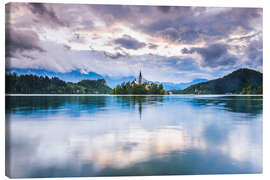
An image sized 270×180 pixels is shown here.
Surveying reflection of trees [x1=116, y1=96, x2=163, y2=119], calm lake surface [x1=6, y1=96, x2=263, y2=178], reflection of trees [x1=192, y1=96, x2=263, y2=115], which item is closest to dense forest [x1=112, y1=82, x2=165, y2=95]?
reflection of trees [x1=116, y1=96, x2=163, y2=119]

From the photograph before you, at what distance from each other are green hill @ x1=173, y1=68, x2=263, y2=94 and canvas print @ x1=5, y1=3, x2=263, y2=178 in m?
0.04

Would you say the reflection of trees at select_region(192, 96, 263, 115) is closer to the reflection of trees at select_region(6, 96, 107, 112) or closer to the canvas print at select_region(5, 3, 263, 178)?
the canvas print at select_region(5, 3, 263, 178)

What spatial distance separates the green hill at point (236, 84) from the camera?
5.27 metres

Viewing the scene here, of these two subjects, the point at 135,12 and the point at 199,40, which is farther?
the point at 199,40

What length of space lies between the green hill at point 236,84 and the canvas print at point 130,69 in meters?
0.04

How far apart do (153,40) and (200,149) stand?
3058 mm

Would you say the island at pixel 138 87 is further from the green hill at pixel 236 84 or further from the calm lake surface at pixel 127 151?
the calm lake surface at pixel 127 151

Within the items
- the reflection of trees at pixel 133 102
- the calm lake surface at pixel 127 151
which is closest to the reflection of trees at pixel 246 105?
the calm lake surface at pixel 127 151

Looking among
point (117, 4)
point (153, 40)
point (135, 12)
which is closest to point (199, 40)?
point (153, 40)

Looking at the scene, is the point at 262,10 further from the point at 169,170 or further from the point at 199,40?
the point at 169,170

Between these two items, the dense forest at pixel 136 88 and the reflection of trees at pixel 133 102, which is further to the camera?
the reflection of trees at pixel 133 102

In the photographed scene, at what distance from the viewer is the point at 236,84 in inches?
259

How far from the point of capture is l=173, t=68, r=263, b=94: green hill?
527 cm
